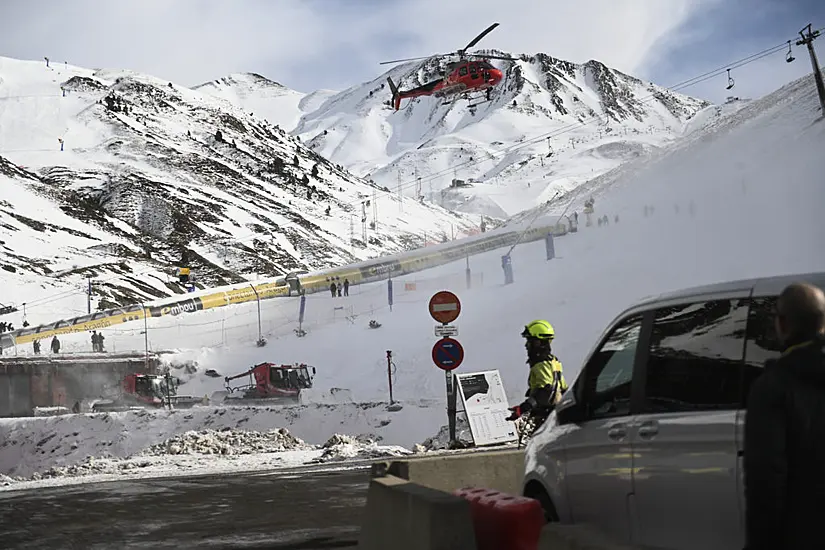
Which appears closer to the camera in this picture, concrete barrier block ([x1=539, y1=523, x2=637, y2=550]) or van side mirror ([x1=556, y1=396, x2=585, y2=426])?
concrete barrier block ([x1=539, y1=523, x2=637, y2=550])

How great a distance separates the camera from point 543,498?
5832 millimetres

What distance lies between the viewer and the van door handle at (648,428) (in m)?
4.71

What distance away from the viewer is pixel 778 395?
3197 mm

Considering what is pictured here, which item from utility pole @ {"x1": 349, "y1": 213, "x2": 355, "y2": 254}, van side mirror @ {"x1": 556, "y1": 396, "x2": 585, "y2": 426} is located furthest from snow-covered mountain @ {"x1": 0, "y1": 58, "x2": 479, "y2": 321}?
van side mirror @ {"x1": 556, "y1": 396, "x2": 585, "y2": 426}

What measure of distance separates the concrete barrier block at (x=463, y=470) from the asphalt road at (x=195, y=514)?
0.79 meters

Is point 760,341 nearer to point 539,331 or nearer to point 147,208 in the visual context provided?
point 539,331

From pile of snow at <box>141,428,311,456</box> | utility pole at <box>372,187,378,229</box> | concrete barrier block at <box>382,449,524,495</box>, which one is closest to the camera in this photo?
concrete barrier block at <box>382,449,524,495</box>

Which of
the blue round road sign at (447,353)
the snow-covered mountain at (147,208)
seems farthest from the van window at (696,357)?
the snow-covered mountain at (147,208)

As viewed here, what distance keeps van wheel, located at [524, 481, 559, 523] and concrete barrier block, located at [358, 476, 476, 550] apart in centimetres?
89

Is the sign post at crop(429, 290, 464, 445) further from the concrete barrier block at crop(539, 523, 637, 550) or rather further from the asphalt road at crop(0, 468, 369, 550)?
the concrete barrier block at crop(539, 523, 637, 550)

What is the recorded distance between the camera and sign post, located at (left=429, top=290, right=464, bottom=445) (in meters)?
16.9

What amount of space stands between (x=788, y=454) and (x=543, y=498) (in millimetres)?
2777

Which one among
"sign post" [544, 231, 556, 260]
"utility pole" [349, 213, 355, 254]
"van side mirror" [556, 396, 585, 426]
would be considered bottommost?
"van side mirror" [556, 396, 585, 426]

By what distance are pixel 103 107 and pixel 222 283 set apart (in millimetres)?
81882
